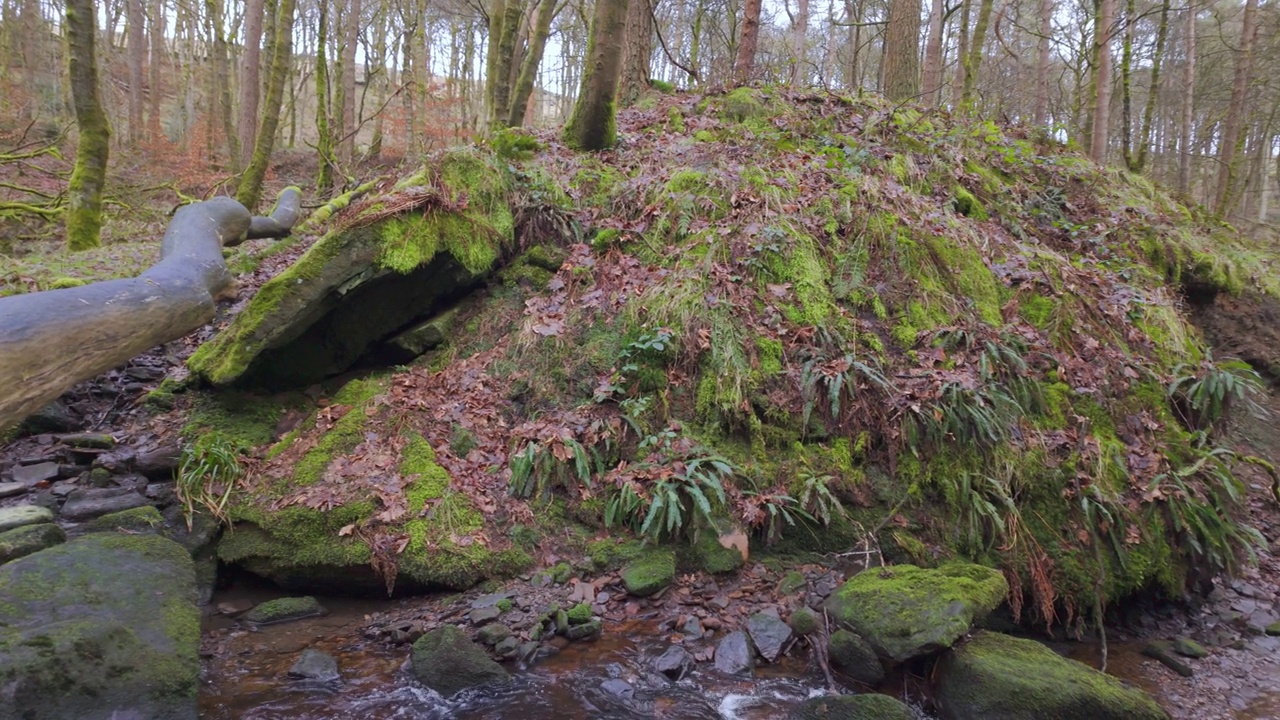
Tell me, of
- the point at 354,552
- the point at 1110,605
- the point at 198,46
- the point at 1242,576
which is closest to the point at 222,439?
the point at 354,552

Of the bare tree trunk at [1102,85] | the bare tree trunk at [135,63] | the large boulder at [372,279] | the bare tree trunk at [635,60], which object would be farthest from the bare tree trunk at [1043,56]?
the bare tree trunk at [135,63]

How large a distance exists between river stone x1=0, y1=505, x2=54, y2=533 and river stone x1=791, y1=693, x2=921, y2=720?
16.0 feet

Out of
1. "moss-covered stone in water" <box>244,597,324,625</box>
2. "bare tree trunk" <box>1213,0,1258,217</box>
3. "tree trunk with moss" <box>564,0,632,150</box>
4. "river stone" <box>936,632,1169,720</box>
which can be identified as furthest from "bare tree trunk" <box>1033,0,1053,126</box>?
"moss-covered stone in water" <box>244,597,324,625</box>

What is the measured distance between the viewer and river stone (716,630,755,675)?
12.9ft

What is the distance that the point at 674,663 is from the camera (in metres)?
3.93

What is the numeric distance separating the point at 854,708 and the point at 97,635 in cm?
373

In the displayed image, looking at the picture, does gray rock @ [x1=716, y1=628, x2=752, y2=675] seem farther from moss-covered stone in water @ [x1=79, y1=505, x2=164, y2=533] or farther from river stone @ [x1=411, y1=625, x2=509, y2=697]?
moss-covered stone in water @ [x1=79, y1=505, x2=164, y2=533]

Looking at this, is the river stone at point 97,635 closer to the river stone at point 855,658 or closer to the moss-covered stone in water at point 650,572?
the moss-covered stone in water at point 650,572

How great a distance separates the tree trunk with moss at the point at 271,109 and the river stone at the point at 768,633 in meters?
10.3

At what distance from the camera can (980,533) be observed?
4742mm

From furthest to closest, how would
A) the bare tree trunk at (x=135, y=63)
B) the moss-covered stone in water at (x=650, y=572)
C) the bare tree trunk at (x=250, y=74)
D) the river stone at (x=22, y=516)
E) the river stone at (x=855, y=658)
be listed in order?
the bare tree trunk at (x=135, y=63) → the bare tree trunk at (x=250, y=74) → the moss-covered stone in water at (x=650, y=572) → the river stone at (x=22, y=516) → the river stone at (x=855, y=658)

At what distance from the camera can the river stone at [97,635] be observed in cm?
273

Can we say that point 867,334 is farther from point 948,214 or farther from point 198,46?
point 198,46

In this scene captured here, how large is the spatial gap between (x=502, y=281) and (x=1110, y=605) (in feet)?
19.6
